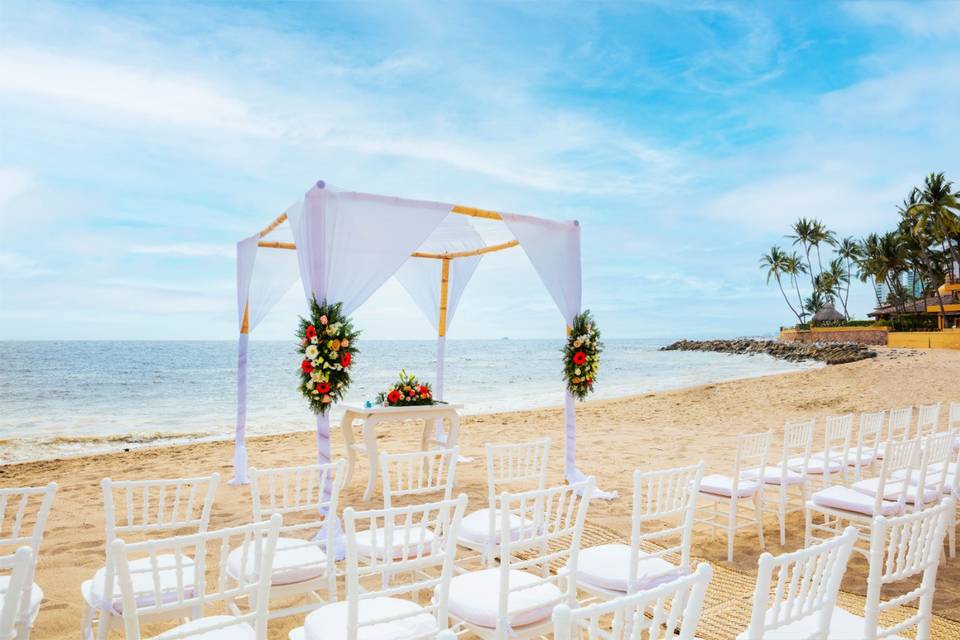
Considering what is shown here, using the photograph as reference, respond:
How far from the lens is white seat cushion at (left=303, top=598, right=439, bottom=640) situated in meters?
2.15

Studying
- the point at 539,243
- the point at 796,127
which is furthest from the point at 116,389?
the point at 796,127

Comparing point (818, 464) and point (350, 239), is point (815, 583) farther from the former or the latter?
point (350, 239)

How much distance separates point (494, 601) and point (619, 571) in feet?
2.22

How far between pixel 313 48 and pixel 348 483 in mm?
6636

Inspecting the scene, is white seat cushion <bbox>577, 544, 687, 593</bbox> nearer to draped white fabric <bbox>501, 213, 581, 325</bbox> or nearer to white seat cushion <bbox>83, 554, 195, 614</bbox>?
white seat cushion <bbox>83, 554, 195, 614</bbox>

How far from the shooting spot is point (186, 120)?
10555mm

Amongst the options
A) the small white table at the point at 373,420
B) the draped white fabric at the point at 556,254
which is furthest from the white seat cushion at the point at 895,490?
the small white table at the point at 373,420

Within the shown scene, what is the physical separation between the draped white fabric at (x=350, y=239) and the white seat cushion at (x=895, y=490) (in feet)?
12.6

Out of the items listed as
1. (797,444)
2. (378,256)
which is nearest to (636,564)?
(797,444)

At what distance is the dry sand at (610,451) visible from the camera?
420 centimetres

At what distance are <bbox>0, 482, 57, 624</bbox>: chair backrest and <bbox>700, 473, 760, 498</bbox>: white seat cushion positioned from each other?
377 cm

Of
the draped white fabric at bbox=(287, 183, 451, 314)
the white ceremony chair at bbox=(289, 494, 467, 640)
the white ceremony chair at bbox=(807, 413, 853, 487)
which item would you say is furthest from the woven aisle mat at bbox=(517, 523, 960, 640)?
the draped white fabric at bbox=(287, 183, 451, 314)

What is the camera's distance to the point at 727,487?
4.38 metres

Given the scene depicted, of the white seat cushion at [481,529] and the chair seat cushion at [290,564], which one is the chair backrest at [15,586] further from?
the white seat cushion at [481,529]
